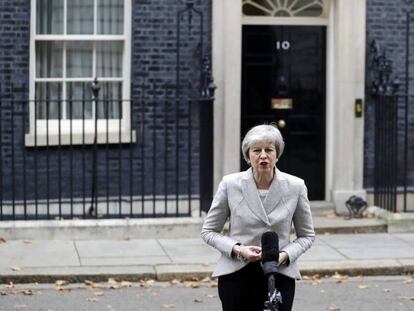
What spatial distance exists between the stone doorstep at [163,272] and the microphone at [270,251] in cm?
486

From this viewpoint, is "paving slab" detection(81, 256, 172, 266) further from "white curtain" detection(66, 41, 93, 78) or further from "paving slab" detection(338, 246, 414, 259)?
"white curtain" detection(66, 41, 93, 78)

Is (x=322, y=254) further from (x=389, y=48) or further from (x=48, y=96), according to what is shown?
(x=48, y=96)

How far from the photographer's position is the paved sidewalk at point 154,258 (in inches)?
381

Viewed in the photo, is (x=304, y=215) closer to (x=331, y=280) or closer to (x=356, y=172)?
(x=331, y=280)

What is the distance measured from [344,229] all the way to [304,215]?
22.0 ft

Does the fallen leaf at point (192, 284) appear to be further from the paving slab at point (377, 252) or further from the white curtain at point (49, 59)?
the white curtain at point (49, 59)

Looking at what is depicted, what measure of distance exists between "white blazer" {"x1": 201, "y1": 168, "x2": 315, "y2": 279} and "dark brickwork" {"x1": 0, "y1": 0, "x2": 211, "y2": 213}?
656 cm

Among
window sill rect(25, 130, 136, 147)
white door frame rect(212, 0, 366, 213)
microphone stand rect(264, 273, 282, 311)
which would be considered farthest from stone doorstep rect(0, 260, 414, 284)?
microphone stand rect(264, 273, 282, 311)

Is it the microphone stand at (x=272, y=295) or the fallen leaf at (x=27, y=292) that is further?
the fallen leaf at (x=27, y=292)

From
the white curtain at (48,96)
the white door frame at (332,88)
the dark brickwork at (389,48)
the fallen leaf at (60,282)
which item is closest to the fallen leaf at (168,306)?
the fallen leaf at (60,282)

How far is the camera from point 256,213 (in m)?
5.22

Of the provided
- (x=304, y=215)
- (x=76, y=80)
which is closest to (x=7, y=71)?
(x=76, y=80)

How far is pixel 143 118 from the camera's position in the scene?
12141mm

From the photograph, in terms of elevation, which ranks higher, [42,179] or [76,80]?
[76,80]
